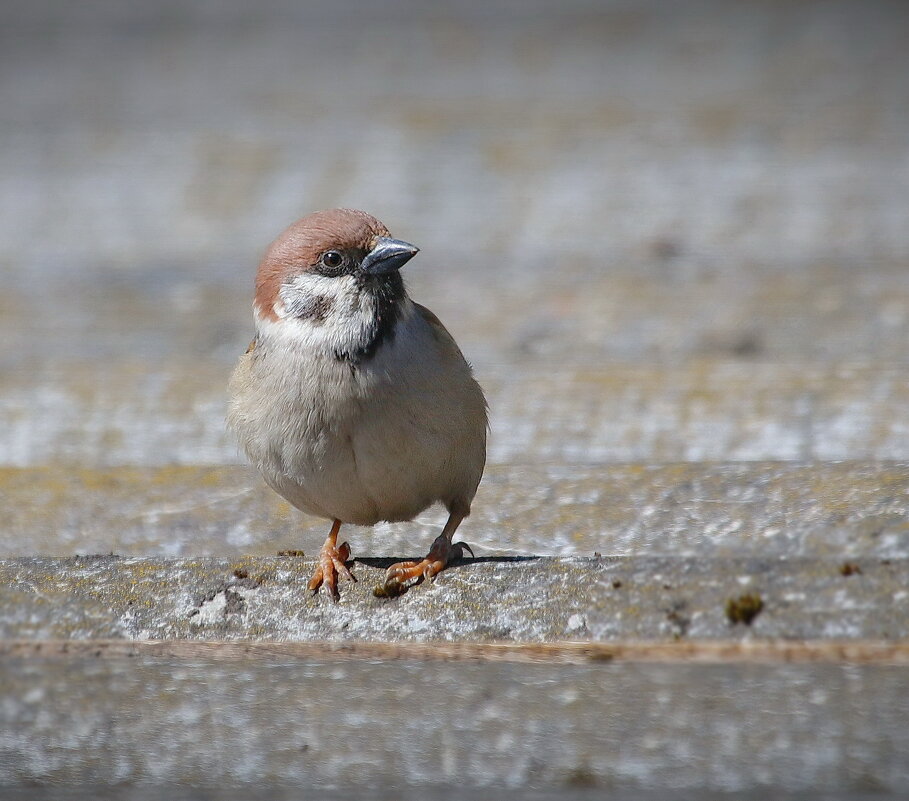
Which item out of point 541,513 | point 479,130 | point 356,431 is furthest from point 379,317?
point 479,130

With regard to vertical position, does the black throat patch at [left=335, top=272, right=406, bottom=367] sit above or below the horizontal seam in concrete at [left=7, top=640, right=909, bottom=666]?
above

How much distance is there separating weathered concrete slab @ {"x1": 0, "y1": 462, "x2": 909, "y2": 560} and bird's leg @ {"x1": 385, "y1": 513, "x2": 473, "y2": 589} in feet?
0.33

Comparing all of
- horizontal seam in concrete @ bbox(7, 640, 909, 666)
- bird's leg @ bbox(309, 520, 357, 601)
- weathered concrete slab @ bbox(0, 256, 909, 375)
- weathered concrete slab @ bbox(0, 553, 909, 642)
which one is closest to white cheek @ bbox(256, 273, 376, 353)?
bird's leg @ bbox(309, 520, 357, 601)

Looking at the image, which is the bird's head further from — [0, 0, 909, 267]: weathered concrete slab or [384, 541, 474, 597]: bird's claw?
[0, 0, 909, 267]: weathered concrete slab

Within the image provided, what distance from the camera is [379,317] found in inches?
126

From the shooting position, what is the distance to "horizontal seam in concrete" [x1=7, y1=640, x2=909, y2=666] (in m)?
2.04

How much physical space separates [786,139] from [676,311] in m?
→ 2.17

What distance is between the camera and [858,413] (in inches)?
142

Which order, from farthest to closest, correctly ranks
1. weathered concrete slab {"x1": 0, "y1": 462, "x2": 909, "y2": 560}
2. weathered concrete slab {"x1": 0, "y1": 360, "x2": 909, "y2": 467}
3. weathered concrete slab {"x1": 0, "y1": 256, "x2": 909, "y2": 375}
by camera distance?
weathered concrete slab {"x1": 0, "y1": 256, "x2": 909, "y2": 375}, weathered concrete slab {"x1": 0, "y1": 360, "x2": 909, "y2": 467}, weathered concrete slab {"x1": 0, "y1": 462, "x2": 909, "y2": 560}

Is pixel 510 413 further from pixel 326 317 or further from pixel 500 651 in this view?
pixel 500 651

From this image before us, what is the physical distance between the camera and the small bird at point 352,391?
3.07 metres

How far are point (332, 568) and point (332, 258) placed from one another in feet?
2.97

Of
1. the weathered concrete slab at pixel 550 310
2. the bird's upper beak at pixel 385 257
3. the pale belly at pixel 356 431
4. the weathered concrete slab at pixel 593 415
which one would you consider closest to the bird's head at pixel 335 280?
the bird's upper beak at pixel 385 257

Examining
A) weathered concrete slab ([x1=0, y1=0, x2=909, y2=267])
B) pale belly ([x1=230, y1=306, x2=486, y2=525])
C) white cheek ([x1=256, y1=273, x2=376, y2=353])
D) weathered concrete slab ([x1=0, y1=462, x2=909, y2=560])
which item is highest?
weathered concrete slab ([x1=0, y1=0, x2=909, y2=267])
